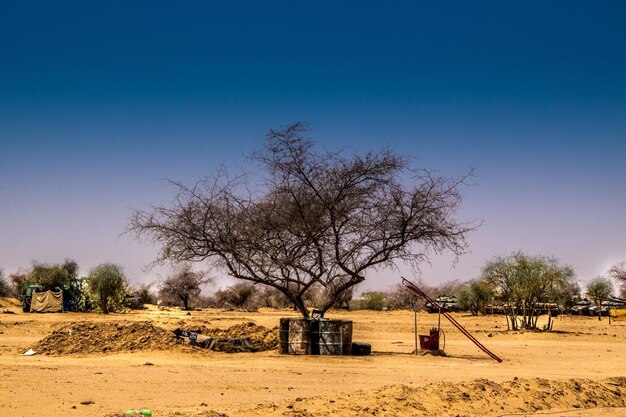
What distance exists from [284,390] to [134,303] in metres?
46.5

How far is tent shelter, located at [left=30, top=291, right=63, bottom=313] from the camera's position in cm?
4584

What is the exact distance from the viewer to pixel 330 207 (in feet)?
73.3

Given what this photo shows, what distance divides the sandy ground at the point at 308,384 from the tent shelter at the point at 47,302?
77.7 feet

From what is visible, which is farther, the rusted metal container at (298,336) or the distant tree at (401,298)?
the distant tree at (401,298)

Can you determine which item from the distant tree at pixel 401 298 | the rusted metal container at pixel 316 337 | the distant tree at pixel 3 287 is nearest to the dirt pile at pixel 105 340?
the rusted metal container at pixel 316 337

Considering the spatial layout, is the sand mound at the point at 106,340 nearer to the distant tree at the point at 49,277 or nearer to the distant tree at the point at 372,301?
the distant tree at the point at 49,277

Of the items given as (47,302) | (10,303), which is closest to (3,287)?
(10,303)

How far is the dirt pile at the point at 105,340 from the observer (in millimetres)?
21156

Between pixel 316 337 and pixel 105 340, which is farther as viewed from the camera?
pixel 105 340

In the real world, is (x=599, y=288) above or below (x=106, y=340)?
above

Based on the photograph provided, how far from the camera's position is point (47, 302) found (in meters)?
46.3

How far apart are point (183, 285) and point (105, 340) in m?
67.0

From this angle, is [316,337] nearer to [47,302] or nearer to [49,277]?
[47,302]

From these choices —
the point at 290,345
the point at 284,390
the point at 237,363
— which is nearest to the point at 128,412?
the point at 284,390
